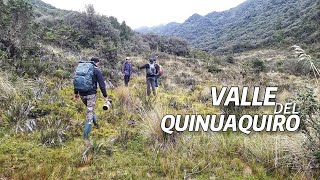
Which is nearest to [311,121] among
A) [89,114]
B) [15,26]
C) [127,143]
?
[127,143]

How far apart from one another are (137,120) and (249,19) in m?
114

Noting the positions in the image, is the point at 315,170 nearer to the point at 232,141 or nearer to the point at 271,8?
the point at 232,141

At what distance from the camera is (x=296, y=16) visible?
78625 millimetres

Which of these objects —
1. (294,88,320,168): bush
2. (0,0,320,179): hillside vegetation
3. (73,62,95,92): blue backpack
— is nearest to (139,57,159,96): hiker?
(0,0,320,179): hillside vegetation

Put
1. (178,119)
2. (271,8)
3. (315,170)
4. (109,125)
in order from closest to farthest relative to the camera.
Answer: (315,170)
(178,119)
(109,125)
(271,8)

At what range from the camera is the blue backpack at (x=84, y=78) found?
653cm

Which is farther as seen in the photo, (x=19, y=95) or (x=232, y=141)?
(x=19, y=95)

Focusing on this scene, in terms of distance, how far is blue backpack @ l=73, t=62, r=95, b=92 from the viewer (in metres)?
6.53

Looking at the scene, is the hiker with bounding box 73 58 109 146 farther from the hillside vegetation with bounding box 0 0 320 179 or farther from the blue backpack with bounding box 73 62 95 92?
the hillside vegetation with bounding box 0 0 320 179

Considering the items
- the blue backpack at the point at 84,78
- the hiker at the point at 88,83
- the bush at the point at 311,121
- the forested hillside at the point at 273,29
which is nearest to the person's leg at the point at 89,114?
the hiker at the point at 88,83

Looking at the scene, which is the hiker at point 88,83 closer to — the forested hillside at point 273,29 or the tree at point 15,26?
the tree at point 15,26

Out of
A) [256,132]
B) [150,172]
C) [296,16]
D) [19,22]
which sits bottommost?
[150,172]

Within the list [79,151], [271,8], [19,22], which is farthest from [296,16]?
[79,151]

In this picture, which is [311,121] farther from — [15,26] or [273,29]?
[273,29]
